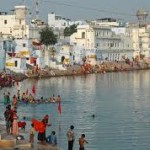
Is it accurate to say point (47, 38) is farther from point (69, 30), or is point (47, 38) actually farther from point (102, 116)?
point (102, 116)

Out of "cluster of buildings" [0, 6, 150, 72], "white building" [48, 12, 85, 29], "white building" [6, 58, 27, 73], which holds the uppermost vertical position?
"white building" [48, 12, 85, 29]

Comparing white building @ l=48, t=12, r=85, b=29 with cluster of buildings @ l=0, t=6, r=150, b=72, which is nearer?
cluster of buildings @ l=0, t=6, r=150, b=72

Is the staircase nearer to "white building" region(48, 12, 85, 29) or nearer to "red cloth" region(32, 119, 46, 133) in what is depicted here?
"red cloth" region(32, 119, 46, 133)

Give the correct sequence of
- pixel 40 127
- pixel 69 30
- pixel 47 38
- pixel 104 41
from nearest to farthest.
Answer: pixel 40 127 → pixel 47 38 → pixel 104 41 → pixel 69 30

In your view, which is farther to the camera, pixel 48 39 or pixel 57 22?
pixel 57 22

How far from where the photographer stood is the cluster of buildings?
7162 cm

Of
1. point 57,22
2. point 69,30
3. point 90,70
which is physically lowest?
point 90,70

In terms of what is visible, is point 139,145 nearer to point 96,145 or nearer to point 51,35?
point 96,145

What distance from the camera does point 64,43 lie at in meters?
87.7

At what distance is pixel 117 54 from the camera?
104 meters

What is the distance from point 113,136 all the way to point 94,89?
101 feet

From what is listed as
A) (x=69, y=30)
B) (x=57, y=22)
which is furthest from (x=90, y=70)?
(x=57, y=22)

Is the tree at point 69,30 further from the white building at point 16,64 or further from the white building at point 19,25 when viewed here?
the white building at point 16,64

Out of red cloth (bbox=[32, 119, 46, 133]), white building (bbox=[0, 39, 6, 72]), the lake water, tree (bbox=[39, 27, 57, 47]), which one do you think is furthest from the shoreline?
red cloth (bbox=[32, 119, 46, 133])
